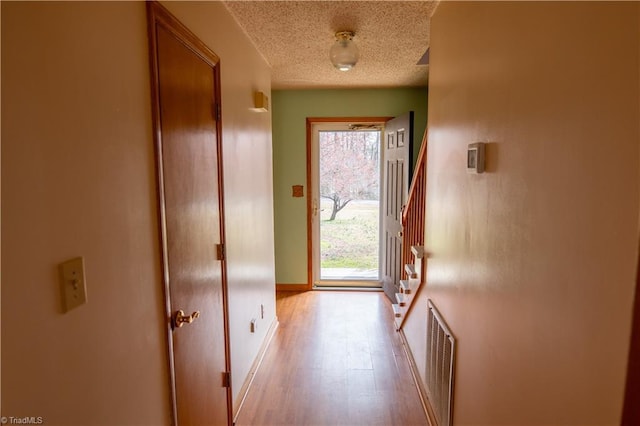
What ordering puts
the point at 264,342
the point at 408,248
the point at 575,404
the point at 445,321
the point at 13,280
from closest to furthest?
the point at 13,280
the point at 575,404
the point at 445,321
the point at 264,342
the point at 408,248

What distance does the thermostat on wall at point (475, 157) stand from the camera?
4.43 ft

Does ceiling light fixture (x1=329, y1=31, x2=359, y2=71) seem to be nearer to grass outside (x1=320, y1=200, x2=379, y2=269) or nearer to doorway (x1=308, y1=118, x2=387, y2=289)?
doorway (x1=308, y1=118, x2=387, y2=289)

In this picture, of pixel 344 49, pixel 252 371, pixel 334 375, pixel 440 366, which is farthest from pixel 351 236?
pixel 440 366

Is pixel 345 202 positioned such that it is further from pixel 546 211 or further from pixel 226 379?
pixel 546 211

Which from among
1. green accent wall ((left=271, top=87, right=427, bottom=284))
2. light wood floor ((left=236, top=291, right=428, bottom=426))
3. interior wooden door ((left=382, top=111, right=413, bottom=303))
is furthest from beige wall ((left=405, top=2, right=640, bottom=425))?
green accent wall ((left=271, top=87, right=427, bottom=284))

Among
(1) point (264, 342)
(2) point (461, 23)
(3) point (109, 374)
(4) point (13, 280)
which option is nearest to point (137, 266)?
(3) point (109, 374)

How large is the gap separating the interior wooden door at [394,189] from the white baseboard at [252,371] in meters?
1.34

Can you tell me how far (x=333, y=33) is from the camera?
2.42m

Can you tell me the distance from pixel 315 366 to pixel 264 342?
48cm

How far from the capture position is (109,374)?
1.00m

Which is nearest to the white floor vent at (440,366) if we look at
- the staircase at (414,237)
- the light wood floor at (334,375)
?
the light wood floor at (334,375)

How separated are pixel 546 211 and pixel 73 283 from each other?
1130 mm

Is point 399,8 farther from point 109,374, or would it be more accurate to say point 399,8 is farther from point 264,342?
point 264,342

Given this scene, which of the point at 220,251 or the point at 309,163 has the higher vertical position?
the point at 309,163
